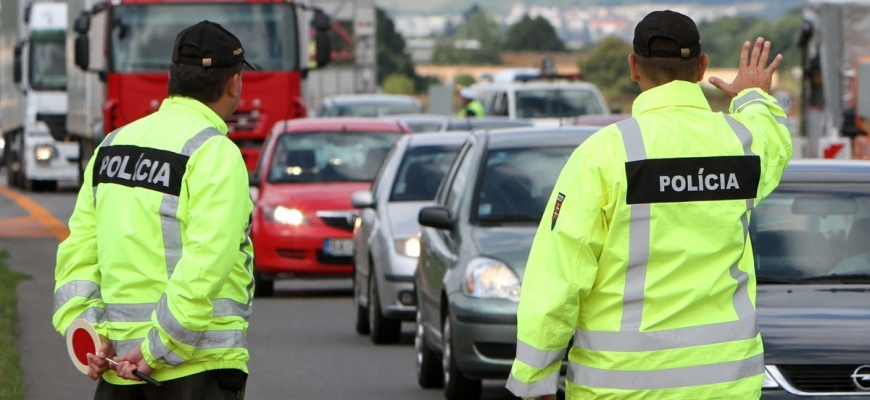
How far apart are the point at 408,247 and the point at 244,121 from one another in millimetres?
11295

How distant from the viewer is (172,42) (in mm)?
22469

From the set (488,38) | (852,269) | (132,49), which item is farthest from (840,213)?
(488,38)

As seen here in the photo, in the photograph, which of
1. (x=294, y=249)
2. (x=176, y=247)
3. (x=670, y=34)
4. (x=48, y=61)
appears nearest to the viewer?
(x=670, y=34)

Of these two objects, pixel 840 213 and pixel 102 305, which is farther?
pixel 840 213

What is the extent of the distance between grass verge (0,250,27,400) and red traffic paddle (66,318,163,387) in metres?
4.75

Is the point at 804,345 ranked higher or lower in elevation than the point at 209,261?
lower

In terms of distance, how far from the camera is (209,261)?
14.8ft

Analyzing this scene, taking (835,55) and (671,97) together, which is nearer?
(671,97)

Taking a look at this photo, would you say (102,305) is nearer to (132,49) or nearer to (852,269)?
(852,269)

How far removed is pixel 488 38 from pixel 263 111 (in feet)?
569

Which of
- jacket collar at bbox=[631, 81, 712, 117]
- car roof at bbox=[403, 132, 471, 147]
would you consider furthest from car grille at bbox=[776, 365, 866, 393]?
car roof at bbox=[403, 132, 471, 147]

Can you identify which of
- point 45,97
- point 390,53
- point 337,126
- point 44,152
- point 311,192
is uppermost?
point 337,126

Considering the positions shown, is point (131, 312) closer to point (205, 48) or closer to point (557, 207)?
point (205, 48)

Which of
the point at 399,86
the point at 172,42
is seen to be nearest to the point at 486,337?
the point at 172,42
